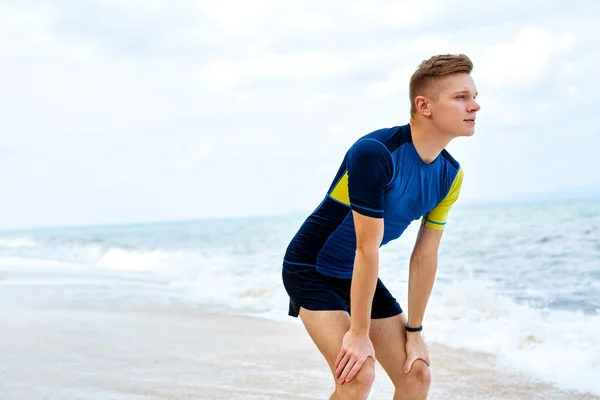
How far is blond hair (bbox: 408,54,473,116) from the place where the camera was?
2.85 metres

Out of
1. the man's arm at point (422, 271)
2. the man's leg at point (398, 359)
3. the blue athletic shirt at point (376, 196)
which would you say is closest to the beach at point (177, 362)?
the man's leg at point (398, 359)

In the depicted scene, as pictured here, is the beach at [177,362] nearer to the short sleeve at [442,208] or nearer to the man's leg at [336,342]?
the man's leg at [336,342]

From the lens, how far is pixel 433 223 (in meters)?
3.24

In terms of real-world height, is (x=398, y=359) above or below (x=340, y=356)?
below

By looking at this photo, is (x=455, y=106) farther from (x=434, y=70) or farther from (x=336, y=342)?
(x=336, y=342)

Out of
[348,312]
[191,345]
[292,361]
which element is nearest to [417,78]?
[348,312]

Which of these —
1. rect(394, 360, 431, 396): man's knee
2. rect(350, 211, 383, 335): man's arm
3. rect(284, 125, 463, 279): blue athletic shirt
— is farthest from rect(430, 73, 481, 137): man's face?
rect(394, 360, 431, 396): man's knee

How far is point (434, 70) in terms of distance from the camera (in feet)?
9.37

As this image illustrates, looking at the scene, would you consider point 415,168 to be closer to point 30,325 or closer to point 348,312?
point 348,312

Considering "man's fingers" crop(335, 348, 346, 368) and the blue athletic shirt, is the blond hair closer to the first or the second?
the blue athletic shirt

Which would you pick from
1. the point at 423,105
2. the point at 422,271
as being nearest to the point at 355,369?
the point at 422,271

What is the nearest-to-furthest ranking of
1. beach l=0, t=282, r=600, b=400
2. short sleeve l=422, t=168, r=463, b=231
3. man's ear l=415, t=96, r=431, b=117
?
man's ear l=415, t=96, r=431, b=117 < short sleeve l=422, t=168, r=463, b=231 < beach l=0, t=282, r=600, b=400

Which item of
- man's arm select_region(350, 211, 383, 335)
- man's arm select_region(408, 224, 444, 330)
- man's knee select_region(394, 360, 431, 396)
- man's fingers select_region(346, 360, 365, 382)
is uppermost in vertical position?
man's arm select_region(350, 211, 383, 335)

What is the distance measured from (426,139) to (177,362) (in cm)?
386
